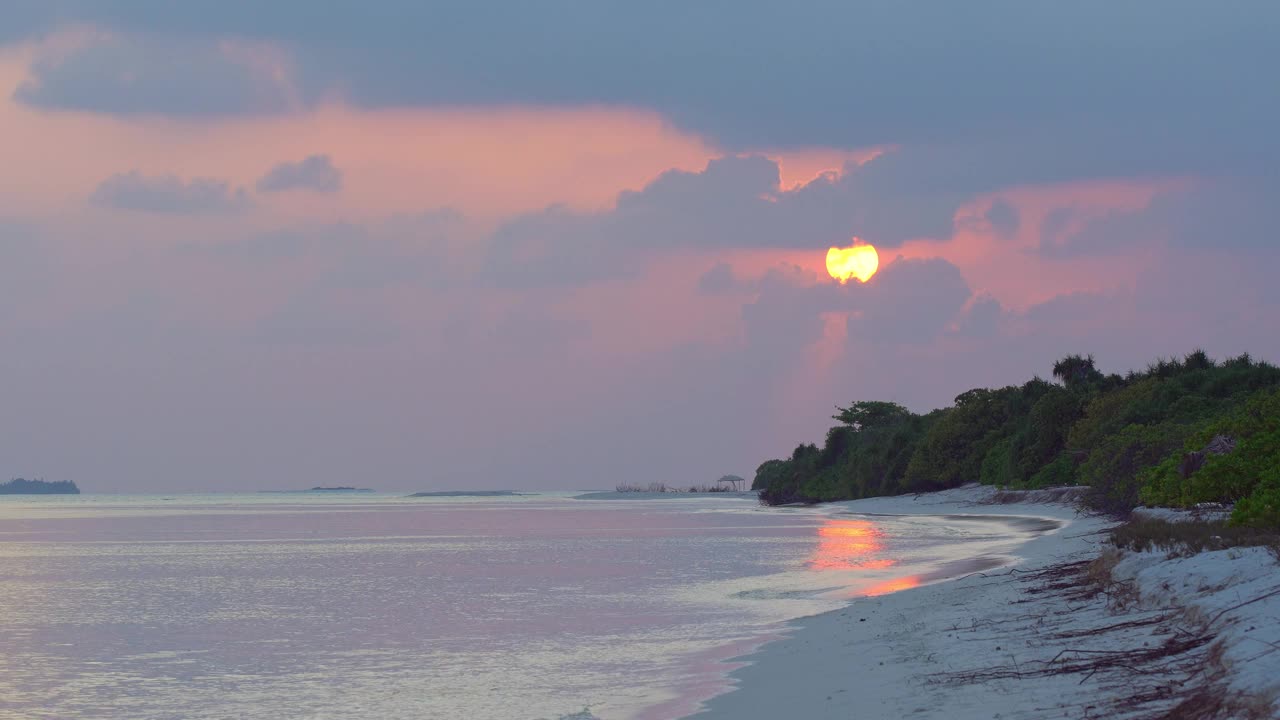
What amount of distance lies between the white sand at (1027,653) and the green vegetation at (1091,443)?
3.90 m

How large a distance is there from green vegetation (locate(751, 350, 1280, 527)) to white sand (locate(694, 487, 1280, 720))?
3.90 meters

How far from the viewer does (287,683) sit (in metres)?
16.2

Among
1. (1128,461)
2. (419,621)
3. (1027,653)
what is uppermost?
(1128,461)

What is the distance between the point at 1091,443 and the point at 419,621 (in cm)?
4617

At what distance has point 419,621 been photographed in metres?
23.0

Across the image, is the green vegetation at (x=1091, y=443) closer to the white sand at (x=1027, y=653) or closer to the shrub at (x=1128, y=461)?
the shrub at (x=1128, y=461)

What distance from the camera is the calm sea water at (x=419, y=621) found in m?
15.0

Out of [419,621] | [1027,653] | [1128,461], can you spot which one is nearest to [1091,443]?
[1128,461]

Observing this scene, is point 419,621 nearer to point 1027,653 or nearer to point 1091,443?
point 1027,653

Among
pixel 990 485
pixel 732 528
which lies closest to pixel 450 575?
pixel 732 528

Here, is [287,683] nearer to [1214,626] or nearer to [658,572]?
[1214,626]

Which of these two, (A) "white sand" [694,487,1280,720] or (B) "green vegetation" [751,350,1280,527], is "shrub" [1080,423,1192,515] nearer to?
(B) "green vegetation" [751,350,1280,527]

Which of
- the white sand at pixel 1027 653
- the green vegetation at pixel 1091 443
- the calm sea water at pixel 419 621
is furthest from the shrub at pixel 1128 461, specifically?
the white sand at pixel 1027 653

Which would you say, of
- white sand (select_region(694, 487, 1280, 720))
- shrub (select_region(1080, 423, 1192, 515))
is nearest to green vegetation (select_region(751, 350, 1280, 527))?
shrub (select_region(1080, 423, 1192, 515))
